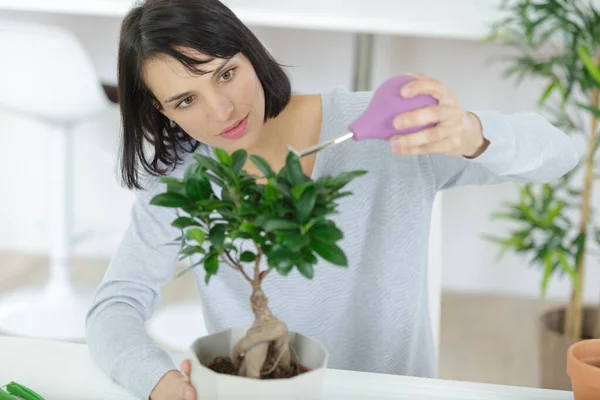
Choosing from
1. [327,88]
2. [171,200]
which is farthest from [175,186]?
[327,88]

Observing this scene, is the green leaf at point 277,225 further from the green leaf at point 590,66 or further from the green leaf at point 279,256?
the green leaf at point 590,66

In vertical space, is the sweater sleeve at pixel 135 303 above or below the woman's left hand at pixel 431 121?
below

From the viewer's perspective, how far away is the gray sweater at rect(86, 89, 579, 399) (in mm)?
1144

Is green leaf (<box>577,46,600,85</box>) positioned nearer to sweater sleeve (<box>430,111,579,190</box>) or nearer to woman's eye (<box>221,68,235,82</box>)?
sweater sleeve (<box>430,111,579,190</box>)

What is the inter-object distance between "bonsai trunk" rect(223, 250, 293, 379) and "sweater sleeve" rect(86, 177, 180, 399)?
0.19 metres

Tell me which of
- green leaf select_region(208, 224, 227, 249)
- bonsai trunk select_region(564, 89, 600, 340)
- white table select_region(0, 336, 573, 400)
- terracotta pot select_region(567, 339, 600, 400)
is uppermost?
green leaf select_region(208, 224, 227, 249)

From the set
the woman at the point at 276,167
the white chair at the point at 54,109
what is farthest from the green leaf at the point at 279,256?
the white chair at the point at 54,109

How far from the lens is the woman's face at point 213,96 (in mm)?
996

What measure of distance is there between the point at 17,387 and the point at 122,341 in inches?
6.5

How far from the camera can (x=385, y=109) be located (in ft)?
2.39

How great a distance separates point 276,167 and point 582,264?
1.08m

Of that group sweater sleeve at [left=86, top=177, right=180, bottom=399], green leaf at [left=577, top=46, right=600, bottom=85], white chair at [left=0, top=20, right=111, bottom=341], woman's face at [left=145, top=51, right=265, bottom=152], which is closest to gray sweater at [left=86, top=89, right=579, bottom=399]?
sweater sleeve at [left=86, top=177, right=180, bottom=399]

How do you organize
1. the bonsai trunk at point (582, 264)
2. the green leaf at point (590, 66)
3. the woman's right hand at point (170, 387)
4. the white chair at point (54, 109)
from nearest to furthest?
the woman's right hand at point (170, 387), the green leaf at point (590, 66), the bonsai trunk at point (582, 264), the white chair at point (54, 109)

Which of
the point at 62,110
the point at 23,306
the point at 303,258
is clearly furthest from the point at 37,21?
the point at 303,258
